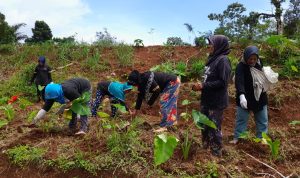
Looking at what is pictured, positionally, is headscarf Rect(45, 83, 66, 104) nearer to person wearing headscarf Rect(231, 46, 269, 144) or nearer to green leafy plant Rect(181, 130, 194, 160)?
green leafy plant Rect(181, 130, 194, 160)

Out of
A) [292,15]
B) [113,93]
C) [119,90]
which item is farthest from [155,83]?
[292,15]

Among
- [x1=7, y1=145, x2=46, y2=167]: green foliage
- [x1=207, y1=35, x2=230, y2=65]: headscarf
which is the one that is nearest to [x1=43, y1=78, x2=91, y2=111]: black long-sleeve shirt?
[x1=7, y1=145, x2=46, y2=167]: green foliage

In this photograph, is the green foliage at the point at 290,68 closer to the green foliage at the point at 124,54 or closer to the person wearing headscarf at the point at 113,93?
the person wearing headscarf at the point at 113,93

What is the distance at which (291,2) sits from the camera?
49.3 ft

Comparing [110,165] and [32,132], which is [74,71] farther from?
[110,165]

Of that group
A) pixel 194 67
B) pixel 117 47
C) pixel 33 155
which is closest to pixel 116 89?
pixel 33 155

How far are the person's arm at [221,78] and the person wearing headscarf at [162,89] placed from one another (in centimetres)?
125

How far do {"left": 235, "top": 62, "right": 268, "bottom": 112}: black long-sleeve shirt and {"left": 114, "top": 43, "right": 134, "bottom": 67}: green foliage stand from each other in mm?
4522

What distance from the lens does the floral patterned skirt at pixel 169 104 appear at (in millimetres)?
5922

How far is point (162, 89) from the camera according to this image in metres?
6.05

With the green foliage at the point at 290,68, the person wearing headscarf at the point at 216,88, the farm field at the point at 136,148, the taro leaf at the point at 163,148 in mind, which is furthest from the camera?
the green foliage at the point at 290,68

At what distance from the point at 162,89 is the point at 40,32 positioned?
12365 mm

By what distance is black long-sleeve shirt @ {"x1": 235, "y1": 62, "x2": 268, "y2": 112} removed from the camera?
17.1 ft

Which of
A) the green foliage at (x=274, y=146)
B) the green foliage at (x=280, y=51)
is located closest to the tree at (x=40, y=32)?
the green foliage at (x=280, y=51)
